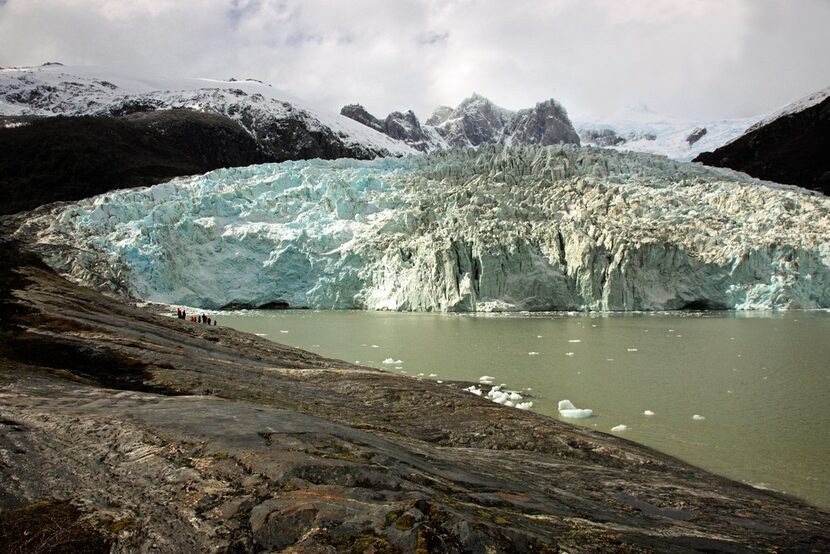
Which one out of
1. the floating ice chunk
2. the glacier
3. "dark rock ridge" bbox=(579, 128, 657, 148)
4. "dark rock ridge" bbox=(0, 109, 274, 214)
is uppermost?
"dark rock ridge" bbox=(579, 128, 657, 148)

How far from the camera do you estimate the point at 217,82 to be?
95.1m

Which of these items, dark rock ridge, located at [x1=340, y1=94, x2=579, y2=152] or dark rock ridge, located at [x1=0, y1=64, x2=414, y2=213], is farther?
dark rock ridge, located at [x1=340, y1=94, x2=579, y2=152]

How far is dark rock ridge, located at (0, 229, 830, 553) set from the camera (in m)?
1.93

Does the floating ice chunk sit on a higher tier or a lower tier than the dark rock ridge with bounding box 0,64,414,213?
lower

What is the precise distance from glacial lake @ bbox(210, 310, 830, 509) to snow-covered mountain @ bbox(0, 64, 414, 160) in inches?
2435

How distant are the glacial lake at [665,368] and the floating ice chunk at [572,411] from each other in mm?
149

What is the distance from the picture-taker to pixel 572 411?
7.66 m

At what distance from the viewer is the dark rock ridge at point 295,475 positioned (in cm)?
193

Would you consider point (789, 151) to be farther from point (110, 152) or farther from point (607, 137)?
point (110, 152)

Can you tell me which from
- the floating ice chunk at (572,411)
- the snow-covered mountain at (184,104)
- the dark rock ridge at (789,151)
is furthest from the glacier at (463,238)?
the snow-covered mountain at (184,104)

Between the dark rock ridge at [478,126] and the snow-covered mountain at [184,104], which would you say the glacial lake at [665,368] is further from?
the dark rock ridge at [478,126]

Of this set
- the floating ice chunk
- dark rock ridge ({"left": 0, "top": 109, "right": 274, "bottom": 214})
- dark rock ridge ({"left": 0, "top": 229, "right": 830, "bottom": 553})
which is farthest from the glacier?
dark rock ridge ({"left": 0, "top": 229, "right": 830, "bottom": 553})

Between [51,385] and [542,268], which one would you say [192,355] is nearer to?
[51,385]

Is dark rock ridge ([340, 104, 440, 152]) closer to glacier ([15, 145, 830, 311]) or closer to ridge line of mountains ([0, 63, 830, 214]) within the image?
ridge line of mountains ([0, 63, 830, 214])
